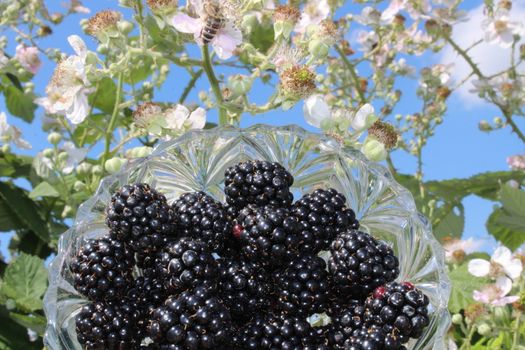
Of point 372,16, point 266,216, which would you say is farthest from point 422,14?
point 266,216

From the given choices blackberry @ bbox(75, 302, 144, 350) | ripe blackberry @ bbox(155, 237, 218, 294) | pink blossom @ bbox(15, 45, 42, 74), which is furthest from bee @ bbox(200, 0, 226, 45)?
pink blossom @ bbox(15, 45, 42, 74)

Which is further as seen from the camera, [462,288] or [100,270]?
[462,288]

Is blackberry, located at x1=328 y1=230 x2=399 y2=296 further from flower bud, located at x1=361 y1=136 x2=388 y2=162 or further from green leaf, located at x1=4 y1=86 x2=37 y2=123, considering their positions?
green leaf, located at x1=4 y1=86 x2=37 y2=123

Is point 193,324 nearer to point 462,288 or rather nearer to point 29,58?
point 462,288

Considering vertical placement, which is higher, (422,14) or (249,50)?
(422,14)

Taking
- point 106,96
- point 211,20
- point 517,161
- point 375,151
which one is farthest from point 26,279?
point 517,161

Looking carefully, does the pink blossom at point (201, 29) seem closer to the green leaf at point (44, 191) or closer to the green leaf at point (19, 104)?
the green leaf at point (44, 191)

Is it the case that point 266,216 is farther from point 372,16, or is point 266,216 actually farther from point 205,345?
point 372,16
